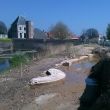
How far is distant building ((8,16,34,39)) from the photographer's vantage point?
10278 cm

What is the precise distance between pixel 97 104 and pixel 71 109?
5.93 meters

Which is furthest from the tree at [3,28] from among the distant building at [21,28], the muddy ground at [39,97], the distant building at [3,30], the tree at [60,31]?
the muddy ground at [39,97]

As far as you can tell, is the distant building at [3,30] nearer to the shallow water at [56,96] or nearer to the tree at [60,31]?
the tree at [60,31]

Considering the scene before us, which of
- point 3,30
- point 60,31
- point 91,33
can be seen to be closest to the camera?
point 91,33

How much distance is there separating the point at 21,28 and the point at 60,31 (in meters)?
12.0

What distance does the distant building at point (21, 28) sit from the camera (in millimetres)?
102775

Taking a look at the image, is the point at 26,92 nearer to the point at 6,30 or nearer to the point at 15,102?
the point at 15,102

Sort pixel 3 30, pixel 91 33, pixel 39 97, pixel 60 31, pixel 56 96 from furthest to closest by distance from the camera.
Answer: pixel 3 30 → pixel 60 31 → pixel 91 33 → pixel 39 97 → pixel 56 96

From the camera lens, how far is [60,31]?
3999 inches

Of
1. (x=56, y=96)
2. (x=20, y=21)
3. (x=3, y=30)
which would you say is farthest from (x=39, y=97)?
(x=3, y=30)

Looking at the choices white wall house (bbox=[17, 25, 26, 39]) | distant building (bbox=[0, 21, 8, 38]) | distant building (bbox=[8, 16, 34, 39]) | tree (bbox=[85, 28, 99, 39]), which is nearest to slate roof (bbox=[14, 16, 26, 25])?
distant building (bbox=[8, 16, 34, 39])

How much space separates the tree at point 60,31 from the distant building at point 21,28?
6.99m

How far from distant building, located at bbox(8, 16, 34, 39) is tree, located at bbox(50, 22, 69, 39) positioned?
6.99m

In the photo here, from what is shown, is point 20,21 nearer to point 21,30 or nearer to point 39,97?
point 21,30
